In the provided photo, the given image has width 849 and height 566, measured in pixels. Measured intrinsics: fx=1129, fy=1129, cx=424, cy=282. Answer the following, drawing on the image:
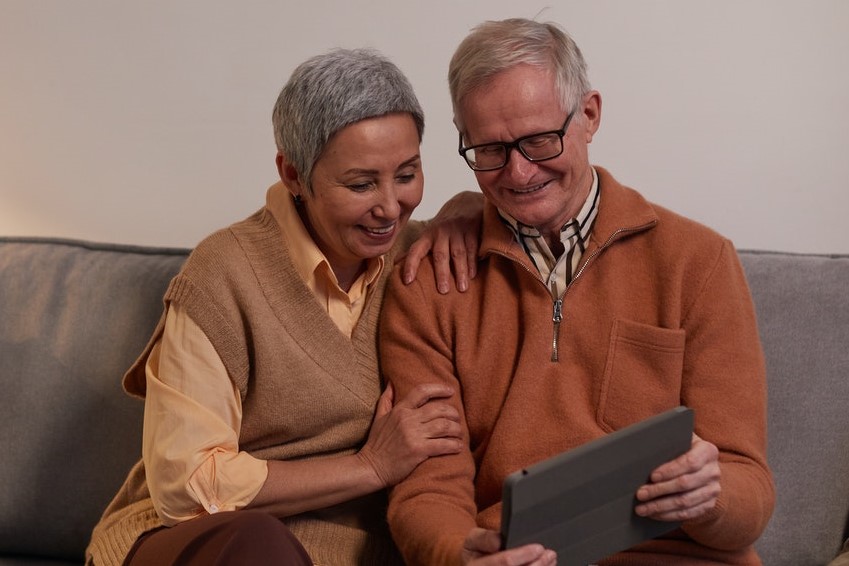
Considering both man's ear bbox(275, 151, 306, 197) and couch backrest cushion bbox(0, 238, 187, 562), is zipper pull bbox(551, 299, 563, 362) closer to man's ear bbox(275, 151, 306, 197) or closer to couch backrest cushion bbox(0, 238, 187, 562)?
man's ear bbox(275, 151, 306, 197)

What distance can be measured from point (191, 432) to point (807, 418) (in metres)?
1.16

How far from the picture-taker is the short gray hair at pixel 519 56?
5.92ft

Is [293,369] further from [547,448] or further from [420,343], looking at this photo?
[547,448]

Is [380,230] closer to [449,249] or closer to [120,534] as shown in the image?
[449,249]

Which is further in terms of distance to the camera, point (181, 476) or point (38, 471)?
point (38, 471)

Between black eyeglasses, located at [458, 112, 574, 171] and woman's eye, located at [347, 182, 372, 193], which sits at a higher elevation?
black eyeglasses, located at [458, 112, 574, 171]

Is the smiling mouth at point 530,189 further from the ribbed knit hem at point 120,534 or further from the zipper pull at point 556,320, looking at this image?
the ribbed knit hem at point 120,534

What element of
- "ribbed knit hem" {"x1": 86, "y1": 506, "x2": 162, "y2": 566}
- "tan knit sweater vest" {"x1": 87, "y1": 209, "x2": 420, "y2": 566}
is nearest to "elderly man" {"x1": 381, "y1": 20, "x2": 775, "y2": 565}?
"tan knit sweater vest" {"x1": 87, "y1": 209, "x2": 420, "y2": 566}

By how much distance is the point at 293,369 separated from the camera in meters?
1.92

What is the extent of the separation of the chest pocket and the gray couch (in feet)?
1.37

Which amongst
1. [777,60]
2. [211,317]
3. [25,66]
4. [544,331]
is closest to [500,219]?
[544,331]

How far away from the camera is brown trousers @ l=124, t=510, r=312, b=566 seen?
1.63m

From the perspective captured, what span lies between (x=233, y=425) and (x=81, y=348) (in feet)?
1.98

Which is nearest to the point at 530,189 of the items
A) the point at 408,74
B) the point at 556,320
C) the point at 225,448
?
the point at 556,320
